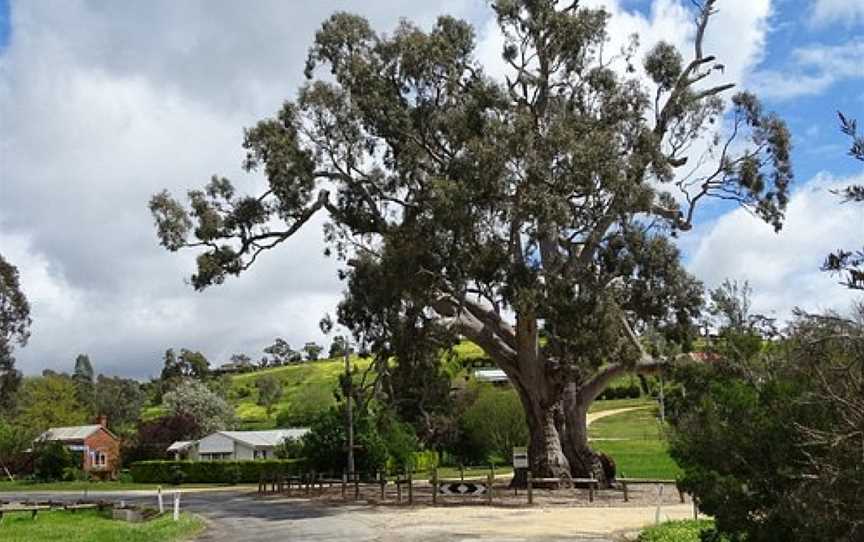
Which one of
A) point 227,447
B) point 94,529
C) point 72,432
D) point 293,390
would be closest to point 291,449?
point 227,447

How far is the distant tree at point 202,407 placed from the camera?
92.7m

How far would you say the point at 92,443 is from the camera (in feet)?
285

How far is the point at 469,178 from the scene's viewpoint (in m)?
31.5

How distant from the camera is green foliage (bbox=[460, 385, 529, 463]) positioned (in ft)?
232

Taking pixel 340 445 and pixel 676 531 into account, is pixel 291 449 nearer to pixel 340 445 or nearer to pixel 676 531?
pixel 340 445

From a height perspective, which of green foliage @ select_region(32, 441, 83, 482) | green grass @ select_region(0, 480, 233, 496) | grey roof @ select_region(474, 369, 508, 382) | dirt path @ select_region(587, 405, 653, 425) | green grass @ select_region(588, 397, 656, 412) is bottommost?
green grass @ select_region(0, 480, 233, 496)

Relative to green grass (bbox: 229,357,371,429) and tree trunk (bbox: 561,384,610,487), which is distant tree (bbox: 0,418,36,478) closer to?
green grass (bbox: 229,357,371,429)

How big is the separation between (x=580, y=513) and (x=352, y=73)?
18002mm

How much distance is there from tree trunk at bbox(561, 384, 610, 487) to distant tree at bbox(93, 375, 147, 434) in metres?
76.9

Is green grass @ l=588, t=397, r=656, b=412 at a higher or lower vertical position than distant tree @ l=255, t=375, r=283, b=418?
lower

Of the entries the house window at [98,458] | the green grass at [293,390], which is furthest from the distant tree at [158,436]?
the green grass at [293,390]

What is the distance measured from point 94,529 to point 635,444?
2175 inches

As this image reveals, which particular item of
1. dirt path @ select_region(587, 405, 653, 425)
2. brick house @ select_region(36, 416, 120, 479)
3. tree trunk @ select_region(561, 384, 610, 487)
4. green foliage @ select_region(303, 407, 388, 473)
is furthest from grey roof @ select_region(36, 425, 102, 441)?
tree trunk @ select_region(561, 384, 610, 487)

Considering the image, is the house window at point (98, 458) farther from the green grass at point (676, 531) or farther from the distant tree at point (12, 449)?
the green grass at point (676, 531)
